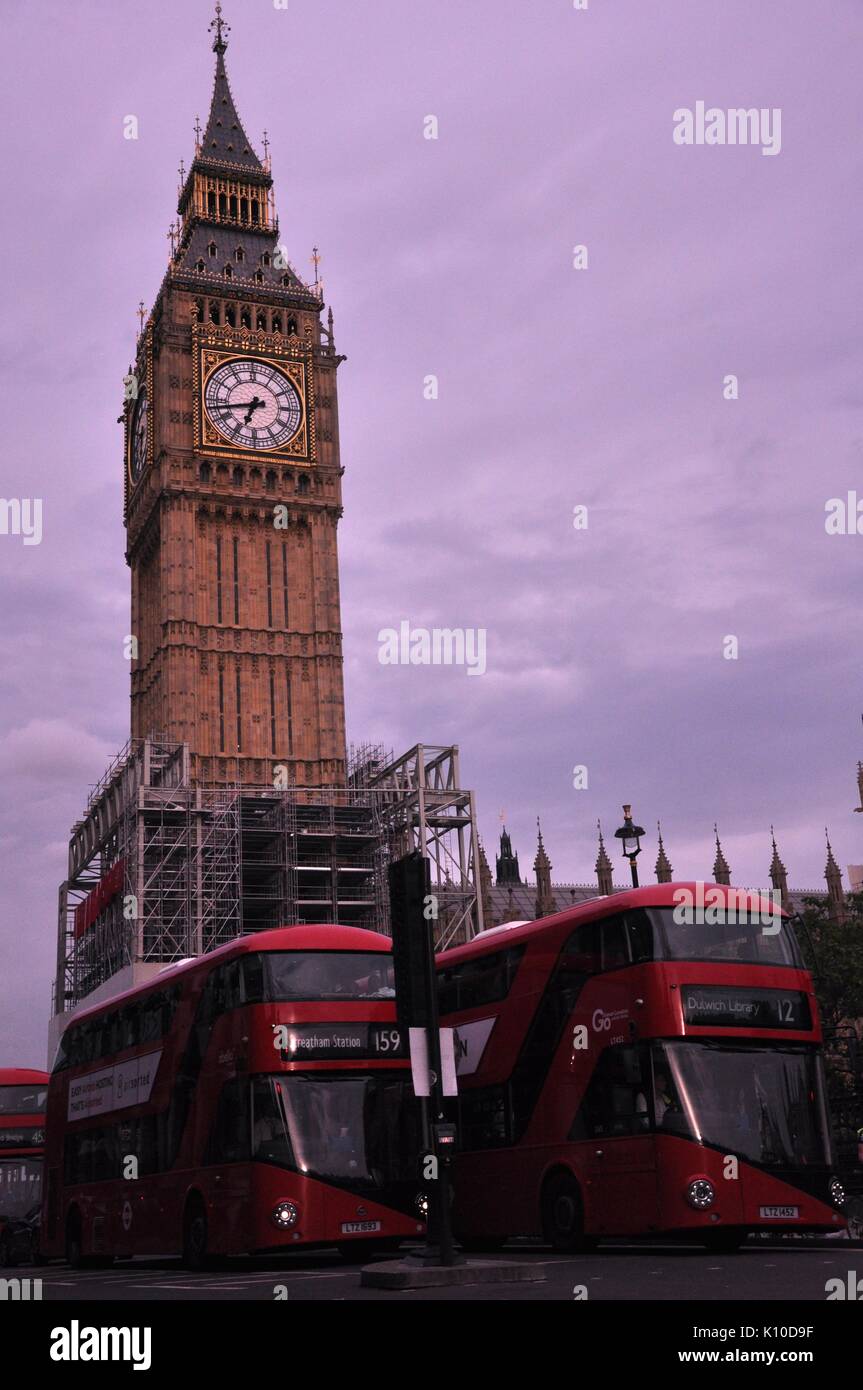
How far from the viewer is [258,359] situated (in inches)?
2977

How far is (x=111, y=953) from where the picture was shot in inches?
2596

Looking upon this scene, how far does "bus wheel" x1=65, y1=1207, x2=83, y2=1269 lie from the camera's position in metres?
26.3

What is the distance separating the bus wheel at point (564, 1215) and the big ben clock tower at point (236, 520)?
48.1 metres

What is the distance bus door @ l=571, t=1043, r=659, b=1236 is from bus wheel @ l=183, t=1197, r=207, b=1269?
18.0 feet

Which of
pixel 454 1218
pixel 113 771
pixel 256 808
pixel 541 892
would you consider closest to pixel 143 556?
pixel 113 771

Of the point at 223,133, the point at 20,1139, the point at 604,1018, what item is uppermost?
the point at 223,133

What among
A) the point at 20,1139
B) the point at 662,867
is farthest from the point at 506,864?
the point at 20,1139

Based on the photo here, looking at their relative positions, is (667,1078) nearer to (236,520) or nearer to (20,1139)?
(20,1139)

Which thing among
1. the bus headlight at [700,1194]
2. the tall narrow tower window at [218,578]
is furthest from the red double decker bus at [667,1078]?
the tall narrow tower window at [218,578]

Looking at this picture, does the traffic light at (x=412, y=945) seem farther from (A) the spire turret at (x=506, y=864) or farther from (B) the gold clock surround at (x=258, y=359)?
(A) the spire turret at (x=506, y=864)

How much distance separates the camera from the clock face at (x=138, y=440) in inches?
3076

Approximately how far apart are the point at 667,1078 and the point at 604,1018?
146 cm

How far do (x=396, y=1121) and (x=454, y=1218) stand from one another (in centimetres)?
378

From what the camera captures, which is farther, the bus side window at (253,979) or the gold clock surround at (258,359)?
the gold clock surround at (258,359)
